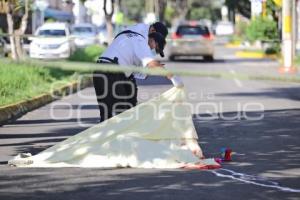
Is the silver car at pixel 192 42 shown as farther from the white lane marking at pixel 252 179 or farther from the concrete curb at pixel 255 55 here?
the white lane marking at pixel 252 179

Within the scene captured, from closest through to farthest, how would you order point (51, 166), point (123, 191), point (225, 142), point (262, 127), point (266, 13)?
point (123, 191) → point (51, 166) → point (225, 142) → point (262, 127) → point (266, 13)

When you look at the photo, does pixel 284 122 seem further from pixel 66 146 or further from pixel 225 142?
pixel 66 146

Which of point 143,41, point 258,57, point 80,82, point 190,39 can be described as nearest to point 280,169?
point 143,41

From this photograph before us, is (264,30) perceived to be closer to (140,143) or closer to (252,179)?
(140,143)

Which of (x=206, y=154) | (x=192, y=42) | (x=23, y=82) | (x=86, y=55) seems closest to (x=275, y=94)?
(x=23, y=82)

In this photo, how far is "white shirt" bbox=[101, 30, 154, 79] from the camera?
8.56 meters

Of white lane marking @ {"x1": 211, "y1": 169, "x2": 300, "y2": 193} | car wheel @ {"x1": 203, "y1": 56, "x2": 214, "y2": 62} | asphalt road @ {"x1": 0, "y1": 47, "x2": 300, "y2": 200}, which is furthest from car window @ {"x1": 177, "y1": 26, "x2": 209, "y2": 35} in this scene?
white lane marking @ {"x1": 211, "y1": 169, "x2": 300, "y2": 193}

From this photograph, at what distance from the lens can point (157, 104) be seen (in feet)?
28.6

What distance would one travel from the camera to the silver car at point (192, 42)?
111 ft

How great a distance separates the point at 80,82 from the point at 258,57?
762 inches

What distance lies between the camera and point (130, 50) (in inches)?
344

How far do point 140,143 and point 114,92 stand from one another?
2.70 ft

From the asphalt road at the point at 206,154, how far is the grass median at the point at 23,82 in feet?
1.78

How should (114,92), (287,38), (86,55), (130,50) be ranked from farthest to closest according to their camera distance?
1. (86,55)
2. (287,38)
3. (114,92)
4. (130,50)
